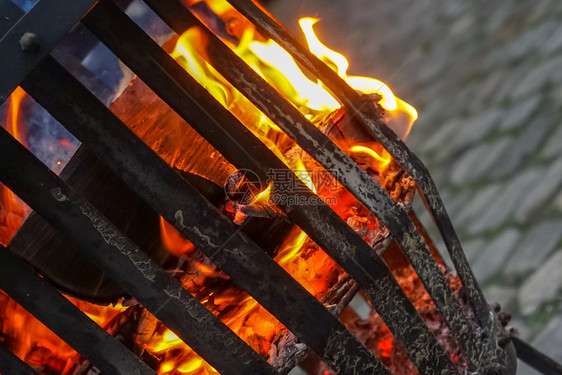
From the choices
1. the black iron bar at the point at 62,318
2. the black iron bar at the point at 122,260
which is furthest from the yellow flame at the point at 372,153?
the black iron bar at the point at 62,318

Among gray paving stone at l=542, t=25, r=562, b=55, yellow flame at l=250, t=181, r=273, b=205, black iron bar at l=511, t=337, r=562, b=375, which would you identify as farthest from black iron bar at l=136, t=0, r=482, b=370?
gray paving stone at l=542, t=25, r=562, b=55

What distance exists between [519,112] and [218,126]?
2498 millimetres

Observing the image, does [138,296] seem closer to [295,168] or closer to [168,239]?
[168,239]

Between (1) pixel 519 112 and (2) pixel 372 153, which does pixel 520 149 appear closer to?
(1) pixel 519 112

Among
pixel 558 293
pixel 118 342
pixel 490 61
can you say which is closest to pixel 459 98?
pixel 490 61

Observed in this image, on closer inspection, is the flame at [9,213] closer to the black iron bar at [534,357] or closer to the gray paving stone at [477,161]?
the black iron bar at [534,357]

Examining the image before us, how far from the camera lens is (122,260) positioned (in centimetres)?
118

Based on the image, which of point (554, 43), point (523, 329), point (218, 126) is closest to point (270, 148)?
point (218, 126)

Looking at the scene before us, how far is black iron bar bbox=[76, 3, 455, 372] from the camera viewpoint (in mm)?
1237

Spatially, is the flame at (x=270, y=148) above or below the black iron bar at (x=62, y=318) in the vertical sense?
above

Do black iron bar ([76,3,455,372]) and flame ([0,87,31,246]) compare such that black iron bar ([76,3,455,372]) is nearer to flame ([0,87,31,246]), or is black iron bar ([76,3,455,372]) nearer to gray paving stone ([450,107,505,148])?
flame ([0,87,31,246])

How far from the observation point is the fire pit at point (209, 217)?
1185mm

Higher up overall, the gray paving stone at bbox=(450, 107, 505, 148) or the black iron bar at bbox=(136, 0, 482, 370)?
the gray paving stone at bbox=(450, 107, 505, 148)

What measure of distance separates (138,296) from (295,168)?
1.56 ft
